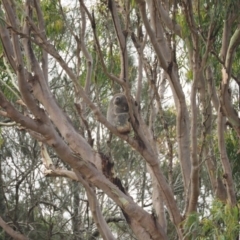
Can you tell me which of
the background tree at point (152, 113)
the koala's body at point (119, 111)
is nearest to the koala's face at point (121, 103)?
the koala's body at point (119, 111)

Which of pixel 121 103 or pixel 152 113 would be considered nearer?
pixel 121 103

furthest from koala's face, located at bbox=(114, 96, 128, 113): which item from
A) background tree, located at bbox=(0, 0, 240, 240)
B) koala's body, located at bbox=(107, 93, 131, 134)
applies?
background tree, located at bbox=(0, 0, 240, 240)

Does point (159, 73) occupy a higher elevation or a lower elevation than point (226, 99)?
higher

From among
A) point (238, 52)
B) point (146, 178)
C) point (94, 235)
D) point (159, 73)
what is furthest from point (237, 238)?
point (146, 178)

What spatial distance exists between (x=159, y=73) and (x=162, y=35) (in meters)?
1.37

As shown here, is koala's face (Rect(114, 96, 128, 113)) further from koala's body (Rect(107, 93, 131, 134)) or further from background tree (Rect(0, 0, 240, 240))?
background tree (Rect(0, 0, 240, 240))

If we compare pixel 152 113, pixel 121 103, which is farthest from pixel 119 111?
pixel 152 113

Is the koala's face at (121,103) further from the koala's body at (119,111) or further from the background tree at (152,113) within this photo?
the background tree at (152,113)

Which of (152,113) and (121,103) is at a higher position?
(152,113)

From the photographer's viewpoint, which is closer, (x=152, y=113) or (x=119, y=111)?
(x=119, y=111)

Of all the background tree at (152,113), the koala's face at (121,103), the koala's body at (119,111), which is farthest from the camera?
the koala's face at (121,103)

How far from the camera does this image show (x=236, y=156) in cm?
491

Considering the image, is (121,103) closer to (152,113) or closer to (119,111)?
(119,111)

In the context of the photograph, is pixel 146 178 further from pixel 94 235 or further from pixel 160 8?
pixel 160 8
